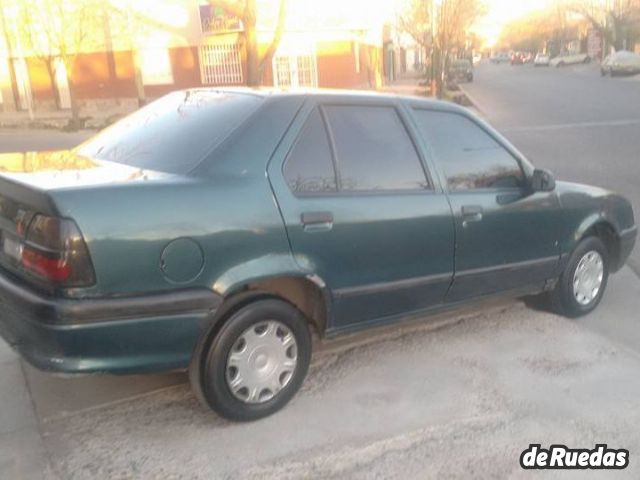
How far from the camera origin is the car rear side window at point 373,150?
11.8 ft

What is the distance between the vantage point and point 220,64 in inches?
1104

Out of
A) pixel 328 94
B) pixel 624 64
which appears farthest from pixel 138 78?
pixel 624 64

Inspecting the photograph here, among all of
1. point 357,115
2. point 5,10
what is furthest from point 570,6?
point 357,115

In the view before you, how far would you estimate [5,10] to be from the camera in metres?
22.5

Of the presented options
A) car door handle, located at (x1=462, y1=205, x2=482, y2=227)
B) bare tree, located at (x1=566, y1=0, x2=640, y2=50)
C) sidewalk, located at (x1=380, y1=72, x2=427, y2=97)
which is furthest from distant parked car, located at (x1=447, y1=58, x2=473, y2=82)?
car door handle, located at (x1=462, y1=205, x2=482, y2=227)

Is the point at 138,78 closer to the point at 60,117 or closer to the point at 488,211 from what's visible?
the point at 60,117

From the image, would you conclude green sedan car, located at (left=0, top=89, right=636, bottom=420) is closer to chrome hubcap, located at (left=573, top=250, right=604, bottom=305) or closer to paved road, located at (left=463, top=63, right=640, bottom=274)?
chrome hubcap, located at (left=573, top=250, right=604, bottom=305)

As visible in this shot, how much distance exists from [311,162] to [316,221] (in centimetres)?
33

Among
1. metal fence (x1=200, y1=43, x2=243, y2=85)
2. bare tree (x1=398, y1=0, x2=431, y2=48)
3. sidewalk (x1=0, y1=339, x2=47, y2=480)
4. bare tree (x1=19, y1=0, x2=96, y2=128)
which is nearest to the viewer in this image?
sidewalk (x1=0, y1=339, x2=47, y2=480)

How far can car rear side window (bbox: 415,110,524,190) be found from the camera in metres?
4.01

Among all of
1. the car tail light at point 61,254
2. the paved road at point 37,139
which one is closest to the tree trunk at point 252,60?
the paved road at point 37,139

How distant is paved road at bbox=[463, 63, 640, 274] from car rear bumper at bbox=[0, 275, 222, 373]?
4586 millimetres

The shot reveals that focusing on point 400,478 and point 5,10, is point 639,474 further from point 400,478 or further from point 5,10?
point 5,10

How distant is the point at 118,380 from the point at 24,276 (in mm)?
1074
